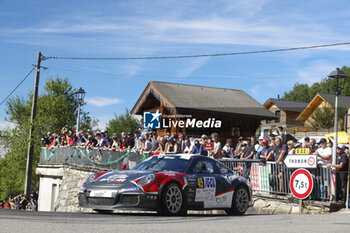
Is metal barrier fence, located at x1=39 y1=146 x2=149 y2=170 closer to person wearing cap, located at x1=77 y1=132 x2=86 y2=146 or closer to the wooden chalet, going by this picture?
person wearing cap, located at x1=77 y1=132 x2=86 y2=146

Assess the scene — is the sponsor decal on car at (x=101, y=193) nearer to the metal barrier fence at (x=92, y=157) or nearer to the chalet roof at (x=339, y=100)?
the metal barrier fence at (x=92, y=157)

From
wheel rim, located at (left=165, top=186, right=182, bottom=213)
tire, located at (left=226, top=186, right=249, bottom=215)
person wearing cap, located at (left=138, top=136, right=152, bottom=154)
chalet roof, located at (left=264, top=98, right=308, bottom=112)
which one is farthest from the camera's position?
chalet roof, located at (left=264, top=98, right=308, bottom=112)

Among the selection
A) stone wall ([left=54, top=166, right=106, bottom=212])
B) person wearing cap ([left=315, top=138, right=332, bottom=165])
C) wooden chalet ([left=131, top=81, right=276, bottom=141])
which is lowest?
stone wall ([left=54, top=166, right=106, bottom=212])

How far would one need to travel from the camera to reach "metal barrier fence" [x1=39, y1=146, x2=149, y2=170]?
20516 millimetres

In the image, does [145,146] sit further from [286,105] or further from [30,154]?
[286,105]

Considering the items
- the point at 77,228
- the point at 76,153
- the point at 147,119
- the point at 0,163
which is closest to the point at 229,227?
the point at 77,228

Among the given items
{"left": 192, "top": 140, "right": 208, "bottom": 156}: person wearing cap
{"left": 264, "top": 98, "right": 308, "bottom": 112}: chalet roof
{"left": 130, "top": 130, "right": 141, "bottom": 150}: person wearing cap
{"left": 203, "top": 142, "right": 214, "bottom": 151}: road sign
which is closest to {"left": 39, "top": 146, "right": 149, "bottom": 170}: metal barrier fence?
{"left": 130, "top": 130, "right": 141, "bottom": 150}: person wearing cap

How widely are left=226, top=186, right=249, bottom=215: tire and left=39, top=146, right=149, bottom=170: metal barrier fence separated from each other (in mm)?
8019

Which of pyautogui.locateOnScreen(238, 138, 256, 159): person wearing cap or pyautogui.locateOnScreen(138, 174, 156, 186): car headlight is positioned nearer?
pyautogui.locateOnScreen(138, 174, 156, 186): car headlight

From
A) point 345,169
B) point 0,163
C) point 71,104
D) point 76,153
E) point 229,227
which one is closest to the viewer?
point 229,227

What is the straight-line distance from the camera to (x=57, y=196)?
2753cm

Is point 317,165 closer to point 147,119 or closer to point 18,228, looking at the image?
point 18,228

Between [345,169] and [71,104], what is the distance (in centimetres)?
5427

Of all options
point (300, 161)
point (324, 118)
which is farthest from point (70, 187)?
point (324, 118)
